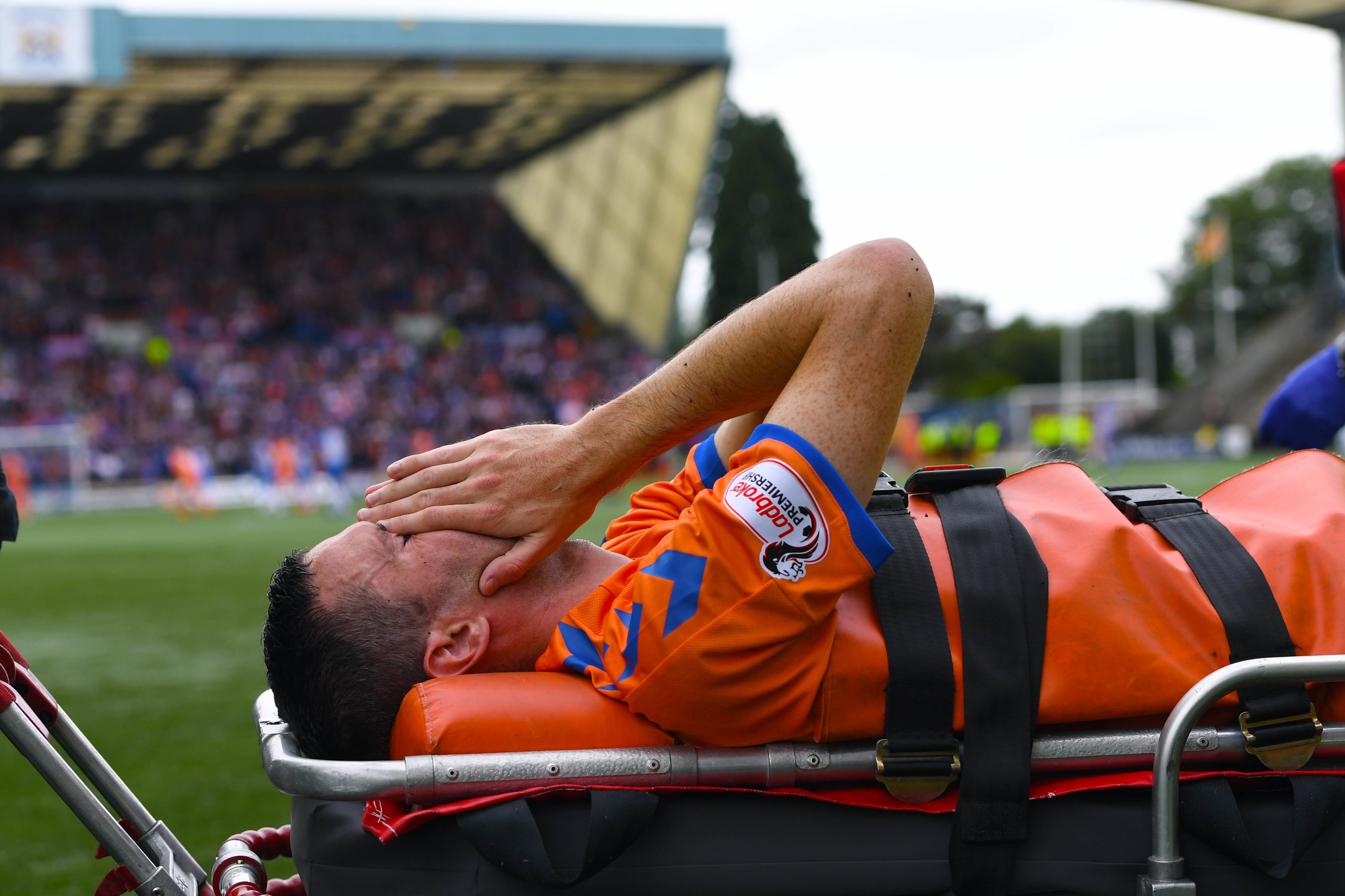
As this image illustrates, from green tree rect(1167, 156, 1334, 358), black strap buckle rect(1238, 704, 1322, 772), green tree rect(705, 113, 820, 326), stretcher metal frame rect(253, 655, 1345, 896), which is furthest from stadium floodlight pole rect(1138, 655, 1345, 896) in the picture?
green tree rect(1167, 156, 1334, 358)

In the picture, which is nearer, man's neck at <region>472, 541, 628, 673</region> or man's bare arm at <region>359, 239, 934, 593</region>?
man's bare arm at <region>359, 239, 934, 593</region>

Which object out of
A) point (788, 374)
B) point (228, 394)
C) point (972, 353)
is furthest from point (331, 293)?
point (972, 353)

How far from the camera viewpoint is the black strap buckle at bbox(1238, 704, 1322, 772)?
5.20 feet

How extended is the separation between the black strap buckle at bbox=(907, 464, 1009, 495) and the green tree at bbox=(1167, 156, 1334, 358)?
209ft

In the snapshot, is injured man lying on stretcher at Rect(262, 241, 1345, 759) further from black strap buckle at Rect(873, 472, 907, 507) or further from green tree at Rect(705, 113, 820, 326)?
green tree at Rect(705, 113, 820, 326)

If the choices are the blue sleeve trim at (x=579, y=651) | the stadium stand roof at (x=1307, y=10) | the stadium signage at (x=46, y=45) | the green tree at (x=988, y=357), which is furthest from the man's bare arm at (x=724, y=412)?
the green tree at (x=988, y=357)

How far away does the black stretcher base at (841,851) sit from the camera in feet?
5.12

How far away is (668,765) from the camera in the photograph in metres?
1.57

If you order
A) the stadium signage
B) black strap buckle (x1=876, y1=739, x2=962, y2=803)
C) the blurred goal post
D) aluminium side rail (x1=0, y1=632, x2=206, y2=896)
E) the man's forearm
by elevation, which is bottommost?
the blurred goal post

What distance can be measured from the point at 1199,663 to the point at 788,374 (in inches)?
29.7

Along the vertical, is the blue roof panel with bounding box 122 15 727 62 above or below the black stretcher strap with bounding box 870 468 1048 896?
above

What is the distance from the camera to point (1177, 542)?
70.1 inches

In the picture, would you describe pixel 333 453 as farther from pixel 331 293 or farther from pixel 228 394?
pixel 331 293

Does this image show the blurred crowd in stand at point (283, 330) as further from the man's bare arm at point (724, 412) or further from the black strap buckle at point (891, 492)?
the black strap buckle at point (891, 492)
